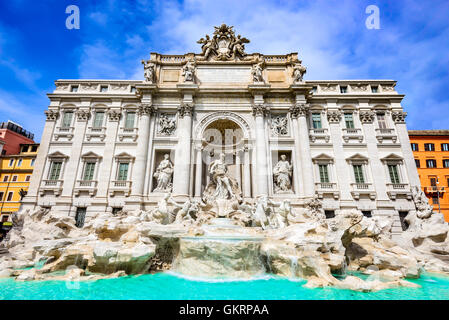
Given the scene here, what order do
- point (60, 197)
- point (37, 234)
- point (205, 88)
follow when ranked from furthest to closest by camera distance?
point (205, 88), point (60, 197), point (37, 234)

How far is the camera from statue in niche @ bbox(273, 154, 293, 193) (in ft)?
56.3

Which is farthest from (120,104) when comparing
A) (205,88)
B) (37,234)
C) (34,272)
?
(34,272)

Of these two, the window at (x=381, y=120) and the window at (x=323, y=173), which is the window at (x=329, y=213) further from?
the window at (x=381, y=120)

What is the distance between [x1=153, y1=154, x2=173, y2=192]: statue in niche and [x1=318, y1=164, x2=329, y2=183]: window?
40.1 ft

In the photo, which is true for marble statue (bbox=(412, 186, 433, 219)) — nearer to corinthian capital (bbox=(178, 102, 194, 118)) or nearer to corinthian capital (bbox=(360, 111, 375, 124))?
corinthian capital (bbox=(360, 111, 375, 124))

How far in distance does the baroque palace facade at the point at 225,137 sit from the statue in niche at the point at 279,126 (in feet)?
0.29

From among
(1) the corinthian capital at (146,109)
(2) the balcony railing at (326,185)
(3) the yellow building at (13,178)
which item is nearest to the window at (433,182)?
(2) the balcony railing at (326,185)

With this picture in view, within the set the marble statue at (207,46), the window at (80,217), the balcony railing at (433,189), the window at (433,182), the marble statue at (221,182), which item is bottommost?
the window at (80,217)

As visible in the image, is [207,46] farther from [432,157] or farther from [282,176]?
[432,157]

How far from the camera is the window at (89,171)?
17.7m

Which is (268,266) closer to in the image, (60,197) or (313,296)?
(313,296)

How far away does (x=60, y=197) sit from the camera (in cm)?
1694

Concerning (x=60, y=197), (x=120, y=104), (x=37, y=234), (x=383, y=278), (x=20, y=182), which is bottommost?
(x=383, y=278)
